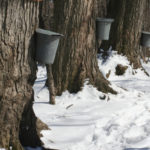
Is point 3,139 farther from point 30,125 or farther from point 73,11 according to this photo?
point 73,11

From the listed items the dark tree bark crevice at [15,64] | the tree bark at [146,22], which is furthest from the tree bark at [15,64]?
the tree bark at [146,22]

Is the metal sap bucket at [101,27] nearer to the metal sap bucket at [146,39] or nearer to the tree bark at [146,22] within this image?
the metal sap bucket at [146,39]

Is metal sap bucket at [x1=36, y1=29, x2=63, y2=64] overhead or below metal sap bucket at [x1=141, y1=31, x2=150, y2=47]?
overhead

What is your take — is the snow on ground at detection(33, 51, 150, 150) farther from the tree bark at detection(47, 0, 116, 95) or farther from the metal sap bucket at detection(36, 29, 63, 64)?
the metal sap bucket at detection(36, 29, 63, 64)

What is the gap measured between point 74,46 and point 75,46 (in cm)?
2

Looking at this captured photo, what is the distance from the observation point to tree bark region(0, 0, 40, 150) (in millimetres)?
2510

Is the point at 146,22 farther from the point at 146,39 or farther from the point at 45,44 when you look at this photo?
the point at 45,44

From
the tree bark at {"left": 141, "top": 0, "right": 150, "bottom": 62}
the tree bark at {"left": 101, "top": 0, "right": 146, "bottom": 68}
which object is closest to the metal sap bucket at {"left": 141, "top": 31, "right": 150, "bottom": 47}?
the tree bark at {"left": 101, "top": 0, "right": 146, "bottom": 68}

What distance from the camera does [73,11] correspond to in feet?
15.0

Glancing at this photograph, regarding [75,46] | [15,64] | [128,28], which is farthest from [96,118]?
[128,28]

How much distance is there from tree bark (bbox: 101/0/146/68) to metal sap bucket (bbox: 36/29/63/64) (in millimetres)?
3642

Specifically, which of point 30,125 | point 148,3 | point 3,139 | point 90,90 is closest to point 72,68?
point 90,90

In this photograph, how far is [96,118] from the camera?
12.7 feet

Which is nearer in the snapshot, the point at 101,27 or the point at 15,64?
the point at 15,64
